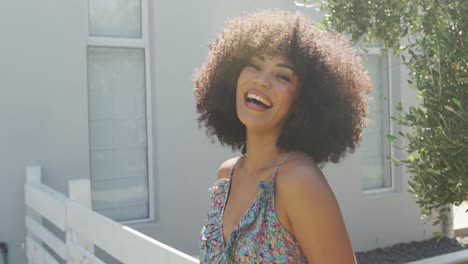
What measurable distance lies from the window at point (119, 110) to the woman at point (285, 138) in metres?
3.59

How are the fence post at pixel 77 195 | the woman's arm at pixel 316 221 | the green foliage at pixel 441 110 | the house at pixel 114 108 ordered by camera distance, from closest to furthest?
the woman's arm at pixel 316 221, the green foliage at pixel 441 110, the fence post at pixel 77 195, the house at pixel 114 108

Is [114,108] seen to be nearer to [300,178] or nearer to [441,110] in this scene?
[441,110]

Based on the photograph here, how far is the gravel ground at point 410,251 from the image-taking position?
718 centimetres

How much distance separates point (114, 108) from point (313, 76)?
3.96 meters

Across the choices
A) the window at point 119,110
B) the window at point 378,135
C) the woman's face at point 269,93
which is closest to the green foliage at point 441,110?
the woman's face at point 269,93

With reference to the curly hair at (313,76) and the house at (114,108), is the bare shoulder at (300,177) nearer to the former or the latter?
the curly hair at (313,76)

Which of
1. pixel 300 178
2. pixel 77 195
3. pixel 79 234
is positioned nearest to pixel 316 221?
pixel 300 178

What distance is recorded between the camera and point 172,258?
2516 mm

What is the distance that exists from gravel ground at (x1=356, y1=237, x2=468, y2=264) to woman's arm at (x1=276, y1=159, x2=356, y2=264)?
550cm

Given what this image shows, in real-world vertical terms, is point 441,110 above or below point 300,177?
above

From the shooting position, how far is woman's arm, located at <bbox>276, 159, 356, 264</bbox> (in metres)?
1.68

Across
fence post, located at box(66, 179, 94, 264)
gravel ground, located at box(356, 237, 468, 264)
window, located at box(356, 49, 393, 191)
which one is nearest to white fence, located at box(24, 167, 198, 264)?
fence post, located at box(66, 179, 94, 264)

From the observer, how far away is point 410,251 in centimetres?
767

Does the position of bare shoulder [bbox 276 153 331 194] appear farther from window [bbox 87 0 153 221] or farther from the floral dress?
window [bbox 87 0 153 221]
